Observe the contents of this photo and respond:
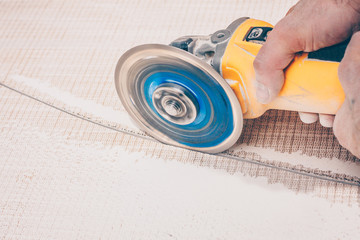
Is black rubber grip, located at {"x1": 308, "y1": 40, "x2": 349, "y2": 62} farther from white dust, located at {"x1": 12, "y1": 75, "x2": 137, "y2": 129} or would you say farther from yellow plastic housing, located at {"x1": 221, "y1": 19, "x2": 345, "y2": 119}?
white dust, located at {"x1": 12, "y1": 75, "x2": 137, "y2": 129}

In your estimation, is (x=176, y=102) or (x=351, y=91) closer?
(x=351, y=91)

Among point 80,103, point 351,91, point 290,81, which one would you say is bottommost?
point 80,103

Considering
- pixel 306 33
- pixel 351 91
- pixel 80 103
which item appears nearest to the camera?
pixel 351 91

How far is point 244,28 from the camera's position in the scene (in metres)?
1.29

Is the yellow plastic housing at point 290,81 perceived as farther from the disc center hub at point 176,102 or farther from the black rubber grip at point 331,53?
the disc center hub at point 176,102

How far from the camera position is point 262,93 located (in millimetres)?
1205

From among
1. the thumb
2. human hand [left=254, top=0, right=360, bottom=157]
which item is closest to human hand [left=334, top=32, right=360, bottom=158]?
human hand [left=254, top=0, right=360, bottom=157]

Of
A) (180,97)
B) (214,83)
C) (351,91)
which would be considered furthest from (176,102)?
(351,91)

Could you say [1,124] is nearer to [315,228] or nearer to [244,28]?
[244,28]

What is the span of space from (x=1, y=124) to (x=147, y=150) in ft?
1.97

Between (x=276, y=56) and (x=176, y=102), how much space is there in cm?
33

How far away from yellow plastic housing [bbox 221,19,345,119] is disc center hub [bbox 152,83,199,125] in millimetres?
126

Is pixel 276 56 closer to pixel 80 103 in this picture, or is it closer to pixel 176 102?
pixel 176 102

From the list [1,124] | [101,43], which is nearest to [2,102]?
[1,124]
